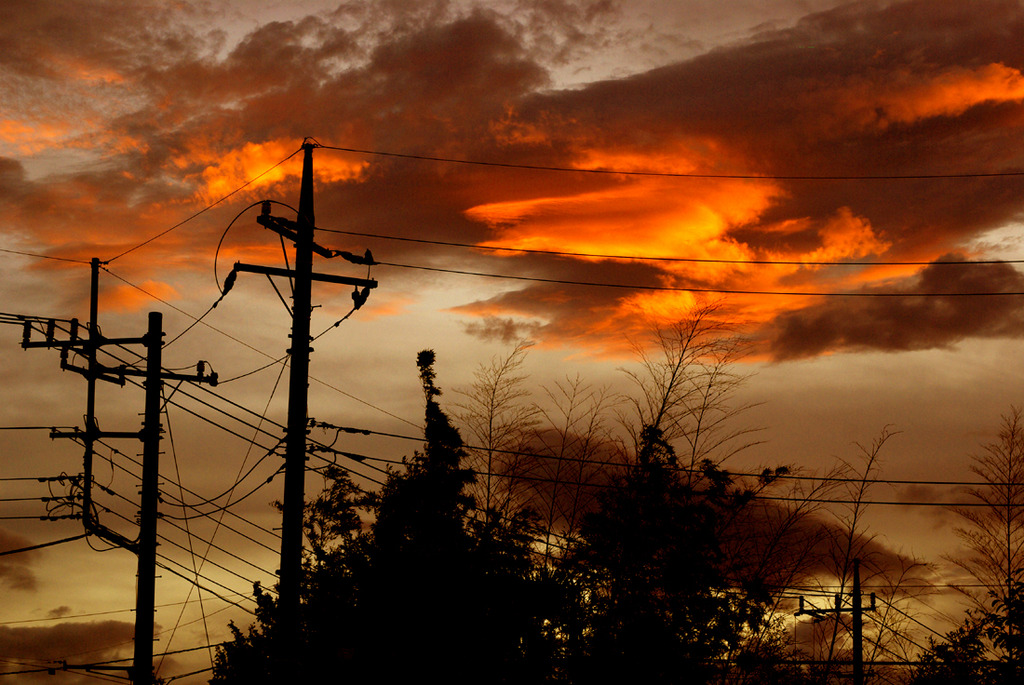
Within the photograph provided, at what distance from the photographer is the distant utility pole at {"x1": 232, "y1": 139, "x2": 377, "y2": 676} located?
1580cm

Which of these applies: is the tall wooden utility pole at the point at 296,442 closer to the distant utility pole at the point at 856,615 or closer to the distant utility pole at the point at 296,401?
the distant utility pole at the point at 296,401

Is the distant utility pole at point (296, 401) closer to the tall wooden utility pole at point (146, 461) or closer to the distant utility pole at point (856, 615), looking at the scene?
the tall wooden utility pole at point (146, 461)

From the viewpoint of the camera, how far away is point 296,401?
53.7ft

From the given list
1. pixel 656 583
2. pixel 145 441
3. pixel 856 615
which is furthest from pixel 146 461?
pixel 856 615

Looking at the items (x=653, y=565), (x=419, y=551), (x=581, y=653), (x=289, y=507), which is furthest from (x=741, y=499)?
(x=289, y=507)

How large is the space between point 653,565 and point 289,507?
40.9 feet

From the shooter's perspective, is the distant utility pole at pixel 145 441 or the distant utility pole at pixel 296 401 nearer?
the distant utility pole at pixel 296 401

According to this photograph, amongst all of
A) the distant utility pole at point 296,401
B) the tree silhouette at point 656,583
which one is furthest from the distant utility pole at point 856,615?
the distant utility pole at point 296,401

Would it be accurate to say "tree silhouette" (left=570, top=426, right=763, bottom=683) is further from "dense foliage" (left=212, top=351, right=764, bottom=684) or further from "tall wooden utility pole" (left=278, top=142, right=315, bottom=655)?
"tall wooden utility pole" (left=278, top=142, right=315, bottom=655)

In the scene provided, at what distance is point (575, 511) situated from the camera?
26422mm

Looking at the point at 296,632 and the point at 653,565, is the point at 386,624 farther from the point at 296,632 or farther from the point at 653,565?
the point at 653,565

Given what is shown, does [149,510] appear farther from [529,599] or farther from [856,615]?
A: [856,615]

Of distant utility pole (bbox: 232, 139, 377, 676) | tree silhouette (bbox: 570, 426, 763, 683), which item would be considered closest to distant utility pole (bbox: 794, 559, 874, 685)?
tree silhouette (bbox: 570, 426, 763, 683)

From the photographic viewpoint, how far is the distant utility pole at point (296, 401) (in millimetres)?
15797
